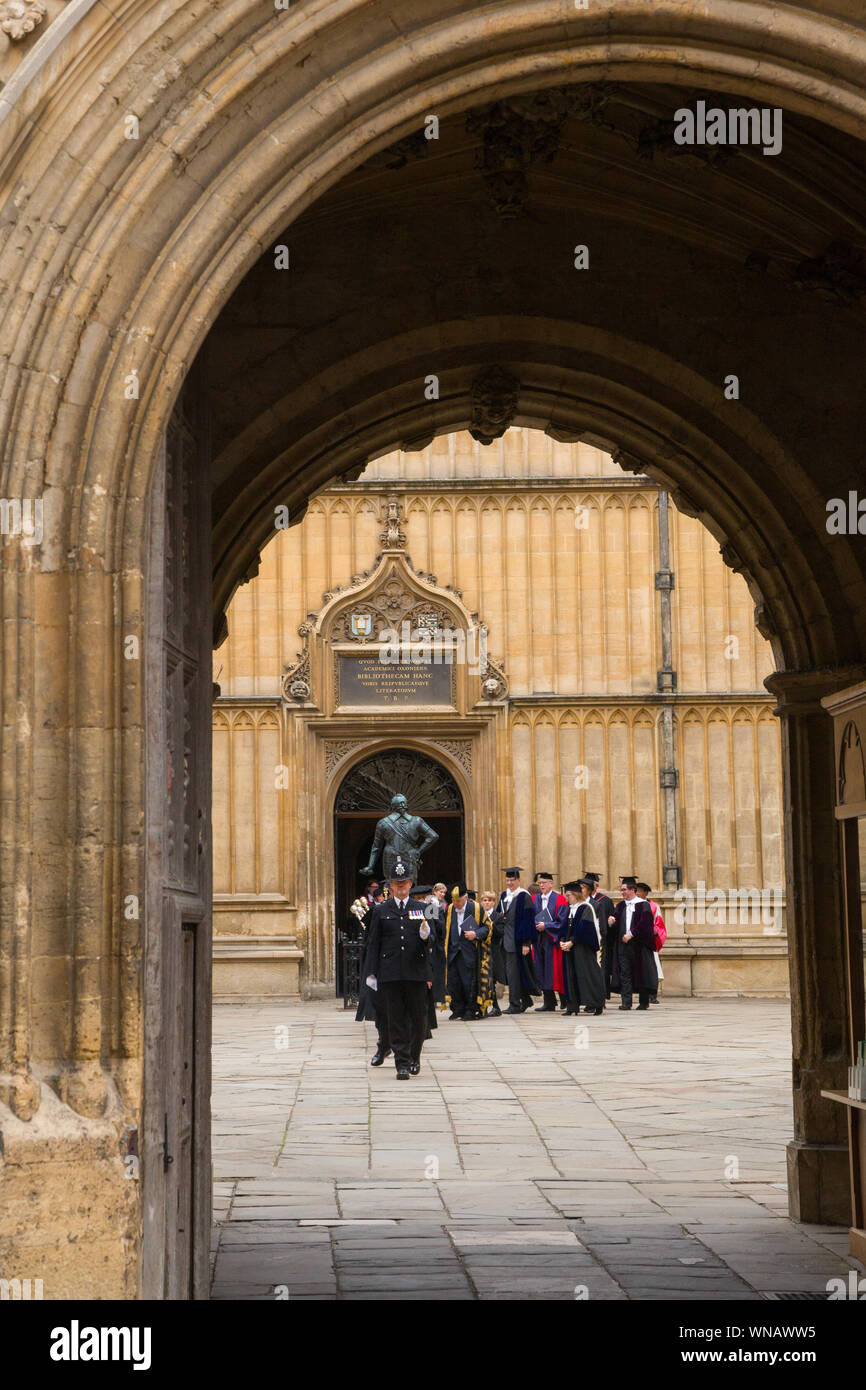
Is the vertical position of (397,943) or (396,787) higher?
(396,787)

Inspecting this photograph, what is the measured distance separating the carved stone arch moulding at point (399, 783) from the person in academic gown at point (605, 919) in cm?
225

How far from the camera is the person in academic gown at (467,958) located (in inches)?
687

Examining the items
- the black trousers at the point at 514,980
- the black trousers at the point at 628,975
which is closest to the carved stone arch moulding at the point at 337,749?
the black trousers at the point at 514,980

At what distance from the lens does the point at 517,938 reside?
1889cm

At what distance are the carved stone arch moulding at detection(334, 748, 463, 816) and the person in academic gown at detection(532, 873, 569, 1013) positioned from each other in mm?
1949

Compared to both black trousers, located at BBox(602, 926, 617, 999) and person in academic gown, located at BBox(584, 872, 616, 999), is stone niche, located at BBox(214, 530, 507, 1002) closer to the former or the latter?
person in academic gown, located at BBox(584, 872, 616, 999)

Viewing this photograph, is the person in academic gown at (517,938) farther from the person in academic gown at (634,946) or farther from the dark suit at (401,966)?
the dark suit at (401,966)

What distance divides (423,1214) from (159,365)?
4579 mm

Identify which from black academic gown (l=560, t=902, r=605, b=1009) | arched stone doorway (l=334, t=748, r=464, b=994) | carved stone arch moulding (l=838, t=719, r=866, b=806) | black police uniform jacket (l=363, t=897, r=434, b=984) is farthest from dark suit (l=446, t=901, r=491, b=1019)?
carved stone arch moulding (l=838, t=719, r=866, b=806)

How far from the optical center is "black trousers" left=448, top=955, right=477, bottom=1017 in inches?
714

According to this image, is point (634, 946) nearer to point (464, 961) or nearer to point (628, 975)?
point (628, 975)

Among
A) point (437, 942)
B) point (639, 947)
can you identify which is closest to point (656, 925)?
point (639, 947)

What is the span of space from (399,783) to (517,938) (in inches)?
124

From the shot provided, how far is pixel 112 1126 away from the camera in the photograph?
387 centimetres
